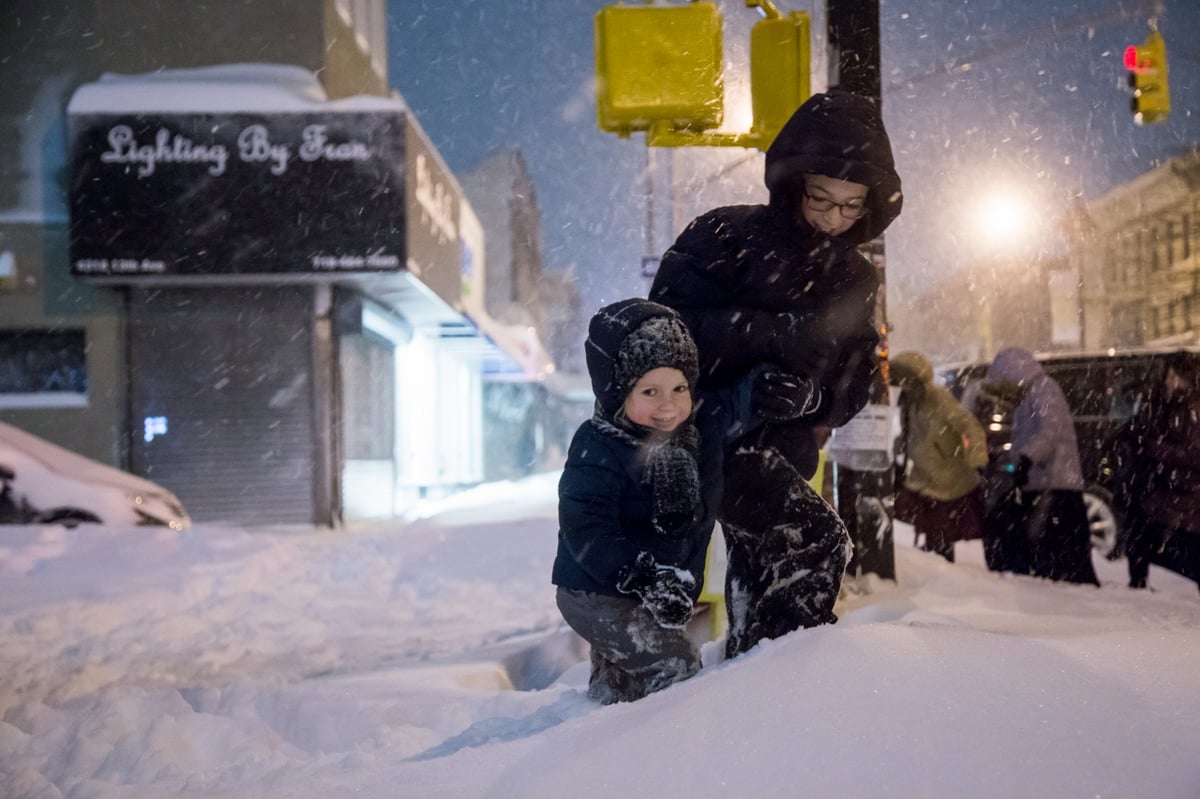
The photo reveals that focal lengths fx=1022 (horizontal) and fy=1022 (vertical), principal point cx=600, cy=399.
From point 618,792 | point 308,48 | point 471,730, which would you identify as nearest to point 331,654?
point 471,730

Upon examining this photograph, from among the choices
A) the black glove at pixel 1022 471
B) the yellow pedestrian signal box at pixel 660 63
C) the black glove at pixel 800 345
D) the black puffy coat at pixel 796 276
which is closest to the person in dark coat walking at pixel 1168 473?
the black glove at pixel 1022 471

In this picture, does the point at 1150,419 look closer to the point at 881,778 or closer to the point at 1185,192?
the point at 881,778

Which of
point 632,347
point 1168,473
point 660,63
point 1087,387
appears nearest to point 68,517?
point 660,63

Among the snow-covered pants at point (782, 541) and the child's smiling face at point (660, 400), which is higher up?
the child's smiling face at point (660, 400)

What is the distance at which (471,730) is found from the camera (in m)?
3.21

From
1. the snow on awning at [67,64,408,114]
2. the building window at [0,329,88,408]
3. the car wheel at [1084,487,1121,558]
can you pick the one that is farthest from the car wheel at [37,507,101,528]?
the car wheel at [1084,487,1121,558]

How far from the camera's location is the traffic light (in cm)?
1083

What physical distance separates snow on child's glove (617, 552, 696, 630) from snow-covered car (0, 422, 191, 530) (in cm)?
802

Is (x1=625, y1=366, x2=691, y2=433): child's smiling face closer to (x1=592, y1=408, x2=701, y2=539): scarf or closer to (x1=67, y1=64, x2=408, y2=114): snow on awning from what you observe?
(x1=592, y1=408, x2=701, y2=539): scarf

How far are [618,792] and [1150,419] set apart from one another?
6268 millimetres

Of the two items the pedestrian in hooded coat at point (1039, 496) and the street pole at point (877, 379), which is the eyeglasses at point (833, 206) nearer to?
the street pole at point (877, 379)

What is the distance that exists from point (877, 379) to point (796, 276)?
309cm

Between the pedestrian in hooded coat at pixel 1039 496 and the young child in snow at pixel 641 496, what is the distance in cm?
509

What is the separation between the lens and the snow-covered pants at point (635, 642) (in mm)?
2982
